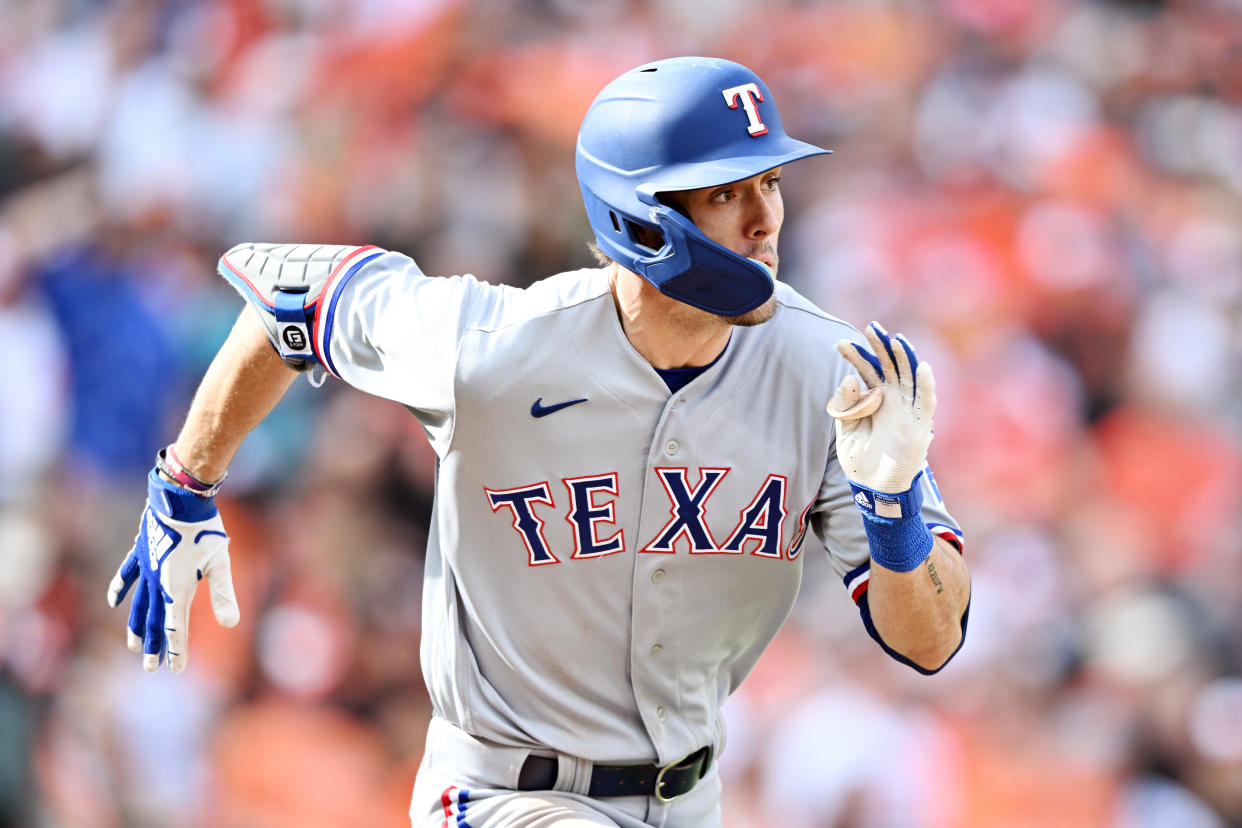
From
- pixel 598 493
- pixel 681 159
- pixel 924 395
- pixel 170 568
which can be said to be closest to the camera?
pixel 924 395

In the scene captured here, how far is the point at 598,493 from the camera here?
2.57 meters

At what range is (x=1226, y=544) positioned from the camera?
4.57 metres

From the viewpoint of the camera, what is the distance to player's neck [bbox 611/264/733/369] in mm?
2564

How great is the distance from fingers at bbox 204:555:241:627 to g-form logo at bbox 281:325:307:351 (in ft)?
1.90

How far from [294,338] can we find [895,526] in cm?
120

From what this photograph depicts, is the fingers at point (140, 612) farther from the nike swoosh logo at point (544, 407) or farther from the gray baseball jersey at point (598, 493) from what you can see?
the nike swoosh logo at point (544, 407)

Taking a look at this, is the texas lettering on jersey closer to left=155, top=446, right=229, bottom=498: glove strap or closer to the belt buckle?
the belt buckle

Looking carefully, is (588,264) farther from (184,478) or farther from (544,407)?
(544,407)

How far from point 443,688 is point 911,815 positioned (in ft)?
8.41

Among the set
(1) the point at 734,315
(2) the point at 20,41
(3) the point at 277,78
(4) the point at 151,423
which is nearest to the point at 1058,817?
(1) the point at 734,315

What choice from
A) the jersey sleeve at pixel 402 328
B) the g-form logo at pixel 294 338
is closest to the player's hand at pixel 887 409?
the jersey sleeve at pixel 402 328

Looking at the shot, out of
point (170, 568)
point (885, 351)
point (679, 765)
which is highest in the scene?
point (885, 351)

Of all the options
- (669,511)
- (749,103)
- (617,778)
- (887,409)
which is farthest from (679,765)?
(749,103)

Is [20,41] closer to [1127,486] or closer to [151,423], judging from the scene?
[151,423]
